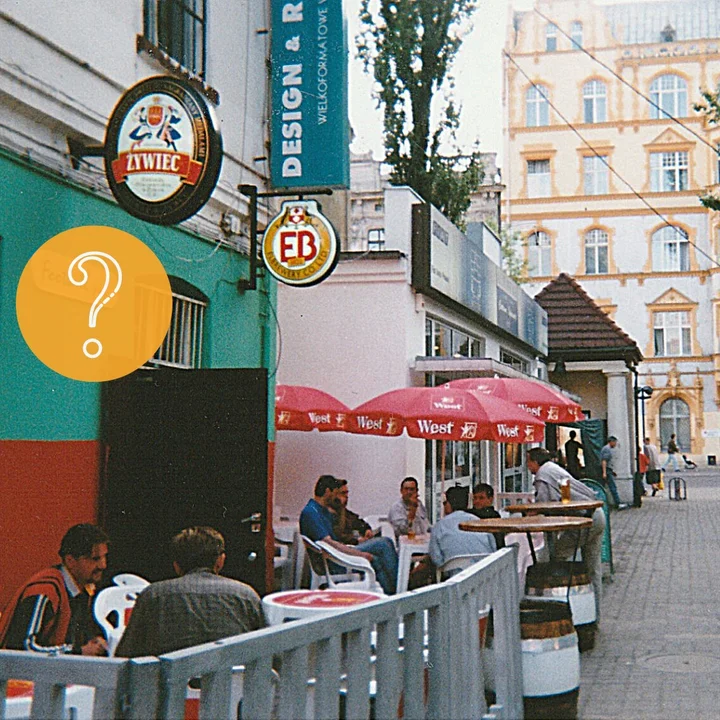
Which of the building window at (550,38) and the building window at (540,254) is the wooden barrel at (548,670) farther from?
the building window at (550,38)

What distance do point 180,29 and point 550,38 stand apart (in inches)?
1809

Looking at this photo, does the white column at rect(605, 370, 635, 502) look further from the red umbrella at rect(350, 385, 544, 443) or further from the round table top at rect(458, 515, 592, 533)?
the round table top at rect(458, 515, 592, 533)

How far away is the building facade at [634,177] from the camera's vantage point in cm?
4828

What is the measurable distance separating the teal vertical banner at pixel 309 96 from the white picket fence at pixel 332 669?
17.5 ft

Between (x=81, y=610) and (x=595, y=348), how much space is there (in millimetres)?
21441

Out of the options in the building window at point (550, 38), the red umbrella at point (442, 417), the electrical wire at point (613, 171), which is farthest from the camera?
the building window at point (550, 38)

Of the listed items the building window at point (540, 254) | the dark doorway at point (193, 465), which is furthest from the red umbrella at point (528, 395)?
the building window at point (540, 254)

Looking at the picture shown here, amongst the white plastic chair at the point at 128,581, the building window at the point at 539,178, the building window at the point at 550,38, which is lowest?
the white plastic chair at the point at 128,581

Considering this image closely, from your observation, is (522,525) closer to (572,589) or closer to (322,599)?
(572,589)

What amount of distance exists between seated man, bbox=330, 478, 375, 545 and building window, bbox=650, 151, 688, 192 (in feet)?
137

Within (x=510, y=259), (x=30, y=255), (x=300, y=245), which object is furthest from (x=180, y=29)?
(x=510, y=259)

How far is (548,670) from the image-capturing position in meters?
6.09

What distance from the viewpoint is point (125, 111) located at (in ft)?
22.3

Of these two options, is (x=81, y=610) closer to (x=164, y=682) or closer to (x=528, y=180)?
(x=164, y=682)
